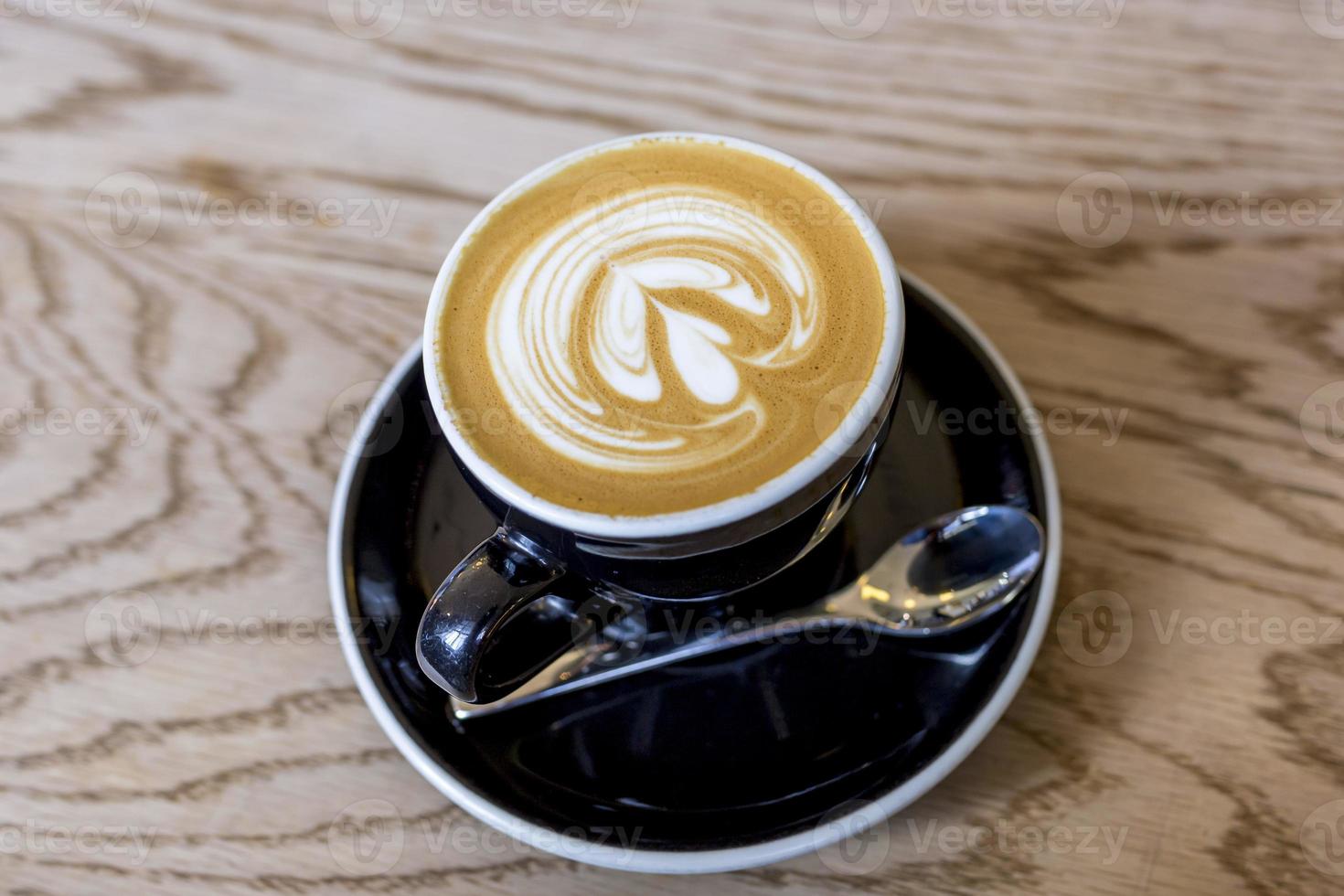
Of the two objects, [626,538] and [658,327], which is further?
[658,327]

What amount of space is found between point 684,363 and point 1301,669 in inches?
25.2

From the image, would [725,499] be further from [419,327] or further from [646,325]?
[419,327]

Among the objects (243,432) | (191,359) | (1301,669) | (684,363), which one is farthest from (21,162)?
(1301,669)

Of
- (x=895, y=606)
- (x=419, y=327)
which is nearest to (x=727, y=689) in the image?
(x=895, y=606)

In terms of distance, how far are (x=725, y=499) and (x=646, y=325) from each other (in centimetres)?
18

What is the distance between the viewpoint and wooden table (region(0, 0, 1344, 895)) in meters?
0.88

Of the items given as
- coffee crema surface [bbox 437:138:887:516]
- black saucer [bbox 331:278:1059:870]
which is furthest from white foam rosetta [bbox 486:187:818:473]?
black saucer [bbox 331:278:1059:870]

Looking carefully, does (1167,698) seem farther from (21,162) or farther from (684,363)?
(21,162)

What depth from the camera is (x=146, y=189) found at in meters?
1.24

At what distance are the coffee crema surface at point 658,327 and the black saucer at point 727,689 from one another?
16 cm

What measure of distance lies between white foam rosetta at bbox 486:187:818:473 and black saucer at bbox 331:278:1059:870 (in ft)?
0.59

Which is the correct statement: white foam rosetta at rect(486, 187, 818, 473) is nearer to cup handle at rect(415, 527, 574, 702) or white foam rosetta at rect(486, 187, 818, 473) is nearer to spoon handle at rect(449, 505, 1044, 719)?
cup handle at rect(415, 527, 574, 702)

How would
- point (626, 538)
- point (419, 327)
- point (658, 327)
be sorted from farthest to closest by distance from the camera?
point (419, 327)
point (658, 327)
point (626, 538)

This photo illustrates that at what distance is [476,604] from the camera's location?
0.74 m
